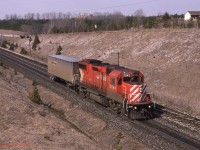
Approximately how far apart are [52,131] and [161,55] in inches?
1203

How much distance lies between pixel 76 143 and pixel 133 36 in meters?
48.7

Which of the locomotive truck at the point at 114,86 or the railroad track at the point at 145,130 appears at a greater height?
the locomotive truck at the point at 114,86

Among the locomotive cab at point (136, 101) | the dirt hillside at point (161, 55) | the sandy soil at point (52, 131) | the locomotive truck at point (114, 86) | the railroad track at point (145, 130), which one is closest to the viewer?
the sandy soil at point (52, 131)

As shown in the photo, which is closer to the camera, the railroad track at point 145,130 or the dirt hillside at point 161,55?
the railroad track at point 145,130

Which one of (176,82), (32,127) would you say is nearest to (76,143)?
(32,127)

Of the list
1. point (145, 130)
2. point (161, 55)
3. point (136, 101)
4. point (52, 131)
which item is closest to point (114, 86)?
point (136, 101)

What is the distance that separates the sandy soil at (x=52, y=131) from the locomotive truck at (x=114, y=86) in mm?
2315

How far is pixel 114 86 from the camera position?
29.7 metres

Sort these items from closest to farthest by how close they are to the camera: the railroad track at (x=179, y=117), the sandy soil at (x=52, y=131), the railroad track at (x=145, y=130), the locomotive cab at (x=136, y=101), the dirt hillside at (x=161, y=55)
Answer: the sandy soil at (x=52, y=131) → the railroad track at (x=145, y=130) → the railroad track at (x=179, y=117) → the locomotive cab at (x=136, y=101) → the dirt hillside at (x=161, y=55)

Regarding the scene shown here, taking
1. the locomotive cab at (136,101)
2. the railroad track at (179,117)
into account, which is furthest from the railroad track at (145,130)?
the railroad track at (179,117)

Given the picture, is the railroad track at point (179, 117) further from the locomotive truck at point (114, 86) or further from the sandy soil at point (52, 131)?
the sandy soil at point (52, 131)

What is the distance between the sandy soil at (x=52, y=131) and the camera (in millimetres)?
19688

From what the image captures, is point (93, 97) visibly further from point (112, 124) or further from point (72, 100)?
point (112, 124)

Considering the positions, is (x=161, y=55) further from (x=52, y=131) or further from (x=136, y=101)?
(x=52, y=131)
